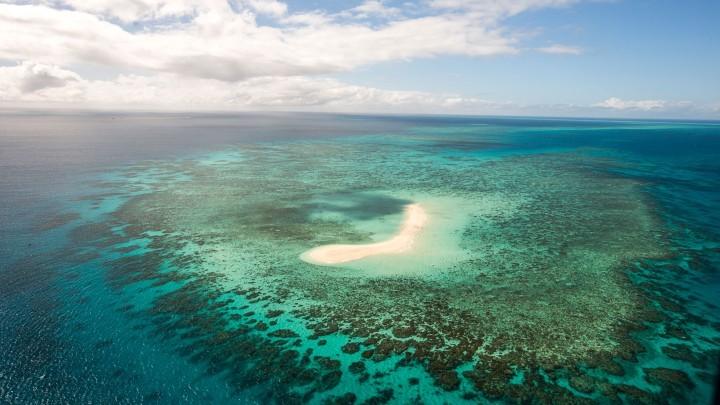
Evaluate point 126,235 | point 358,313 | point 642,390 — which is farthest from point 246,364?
point 126,235

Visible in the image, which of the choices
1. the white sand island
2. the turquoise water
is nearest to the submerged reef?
the turquoise water

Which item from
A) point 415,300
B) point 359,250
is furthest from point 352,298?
point 359,250

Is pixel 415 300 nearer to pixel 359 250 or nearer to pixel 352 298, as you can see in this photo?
pixel 352 298

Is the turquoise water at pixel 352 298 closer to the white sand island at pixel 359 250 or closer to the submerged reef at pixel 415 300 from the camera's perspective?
the submerged reef at pixel 415 300

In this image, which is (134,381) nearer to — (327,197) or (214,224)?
(214,224)

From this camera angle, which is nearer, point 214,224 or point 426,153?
point 214,224

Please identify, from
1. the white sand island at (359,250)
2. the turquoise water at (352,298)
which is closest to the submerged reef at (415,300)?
the turquoise water at (352,298)
